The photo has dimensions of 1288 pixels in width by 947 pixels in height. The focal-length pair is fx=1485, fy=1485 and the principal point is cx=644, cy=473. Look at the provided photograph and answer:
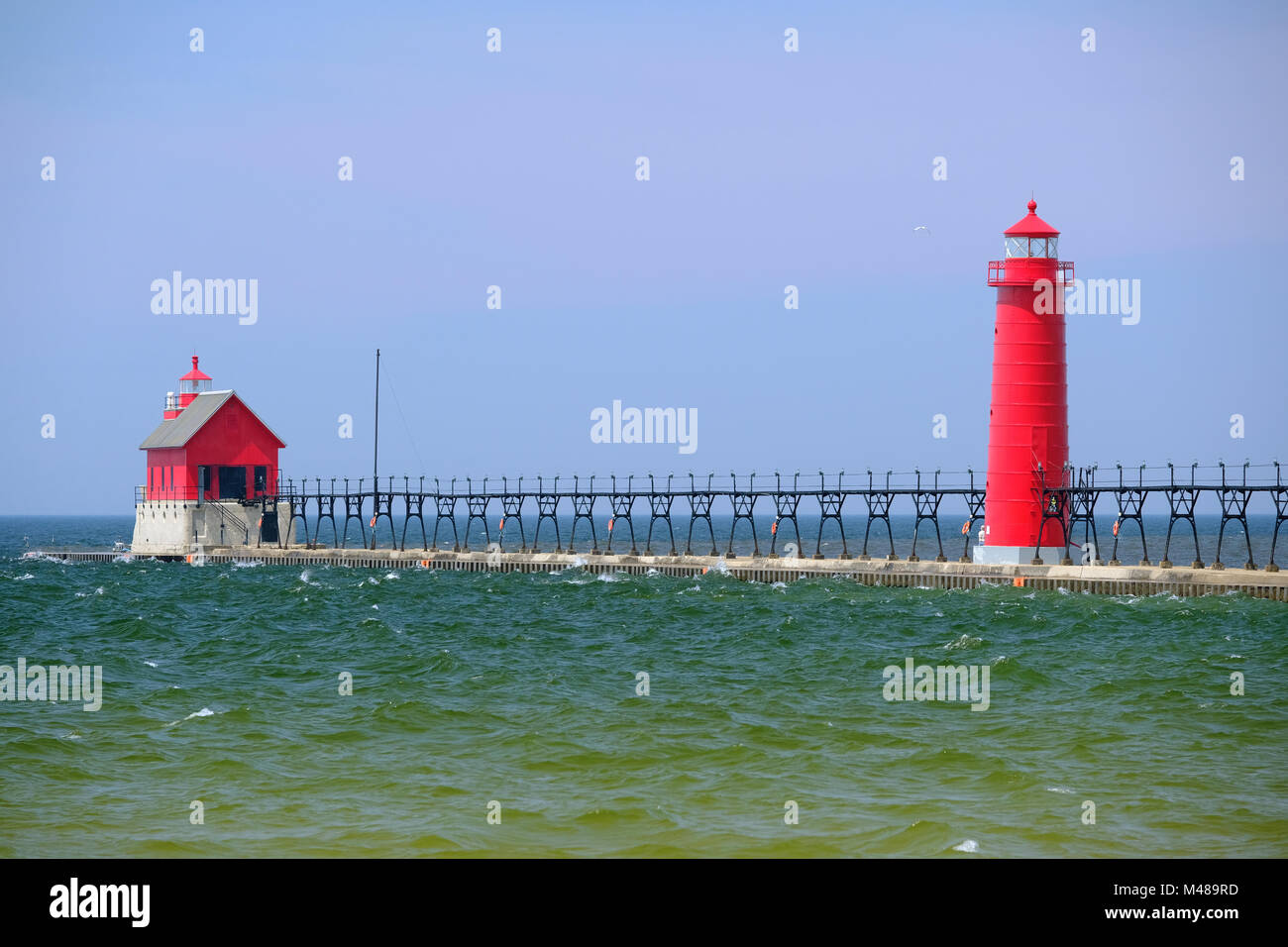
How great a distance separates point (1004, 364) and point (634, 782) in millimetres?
31604

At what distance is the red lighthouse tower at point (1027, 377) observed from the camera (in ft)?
159

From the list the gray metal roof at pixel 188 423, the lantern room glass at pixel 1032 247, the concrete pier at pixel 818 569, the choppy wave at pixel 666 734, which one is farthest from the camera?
the gray metal roof at pixel 188 423

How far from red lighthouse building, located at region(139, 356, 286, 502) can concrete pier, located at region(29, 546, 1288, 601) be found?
3639 mm

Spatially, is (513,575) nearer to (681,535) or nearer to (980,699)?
(980,699)

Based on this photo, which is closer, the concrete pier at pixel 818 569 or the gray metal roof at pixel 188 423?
the concrete pier at pixel 818 569

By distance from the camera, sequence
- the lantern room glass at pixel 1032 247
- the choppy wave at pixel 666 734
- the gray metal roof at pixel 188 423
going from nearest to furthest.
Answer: the choppy wave at pixel 666 734, the lantern room glass at pixel 1032 247, the gray metal roof at pixel 188 423

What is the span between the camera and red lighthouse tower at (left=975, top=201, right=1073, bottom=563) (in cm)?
4859

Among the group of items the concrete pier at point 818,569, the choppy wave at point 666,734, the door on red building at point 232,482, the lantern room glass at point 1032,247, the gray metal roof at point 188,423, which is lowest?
the choppy wave at point 666,734

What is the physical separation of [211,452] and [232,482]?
2.44 m

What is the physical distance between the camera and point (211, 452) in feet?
260

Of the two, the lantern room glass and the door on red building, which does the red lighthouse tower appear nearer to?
the lantern room glass

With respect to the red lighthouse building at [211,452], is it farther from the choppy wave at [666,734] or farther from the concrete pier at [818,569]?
the choppy wave at [666,734]

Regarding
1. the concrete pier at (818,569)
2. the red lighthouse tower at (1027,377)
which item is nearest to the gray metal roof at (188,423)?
the concrete pier at (818,569)
